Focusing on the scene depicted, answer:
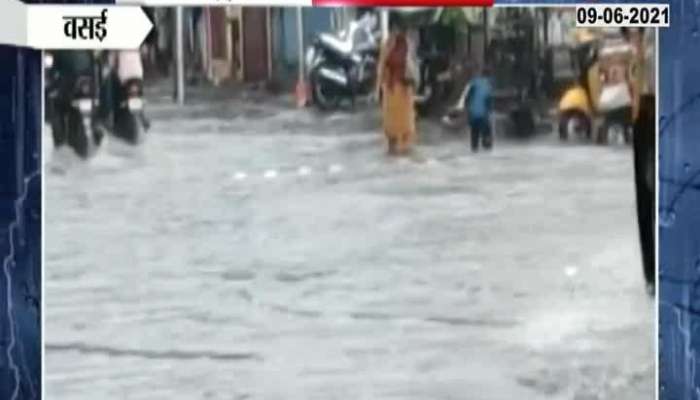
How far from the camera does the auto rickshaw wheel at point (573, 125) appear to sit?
151cm

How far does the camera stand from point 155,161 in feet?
4.90

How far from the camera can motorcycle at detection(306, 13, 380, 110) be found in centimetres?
150

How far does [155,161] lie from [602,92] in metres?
0.48

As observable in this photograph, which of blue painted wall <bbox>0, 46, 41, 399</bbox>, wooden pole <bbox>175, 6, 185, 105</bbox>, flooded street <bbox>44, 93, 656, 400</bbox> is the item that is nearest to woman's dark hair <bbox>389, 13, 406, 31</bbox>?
flooded street <bbox>44, 93, 656, 400</bbox>

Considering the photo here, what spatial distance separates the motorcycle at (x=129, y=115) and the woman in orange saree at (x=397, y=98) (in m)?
0.25

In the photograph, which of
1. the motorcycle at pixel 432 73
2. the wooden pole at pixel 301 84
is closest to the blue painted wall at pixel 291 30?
the wooden pole at pixel 301 84

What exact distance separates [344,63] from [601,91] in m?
0.28

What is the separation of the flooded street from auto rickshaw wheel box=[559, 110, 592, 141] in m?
0.02

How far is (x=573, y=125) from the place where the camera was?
59.7 inches

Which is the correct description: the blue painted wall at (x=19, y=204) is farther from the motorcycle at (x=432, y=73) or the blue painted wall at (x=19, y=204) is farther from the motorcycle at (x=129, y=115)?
the motorcycle at (x=432, y=73)

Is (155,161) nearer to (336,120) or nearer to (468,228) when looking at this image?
(336,120)

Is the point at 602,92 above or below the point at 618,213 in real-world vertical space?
above

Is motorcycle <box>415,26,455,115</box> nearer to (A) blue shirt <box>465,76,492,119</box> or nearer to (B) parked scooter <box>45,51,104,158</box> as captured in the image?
(A) blue shirt <box>465,76,492,119</box>

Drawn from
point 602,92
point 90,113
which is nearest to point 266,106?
point 90,113
